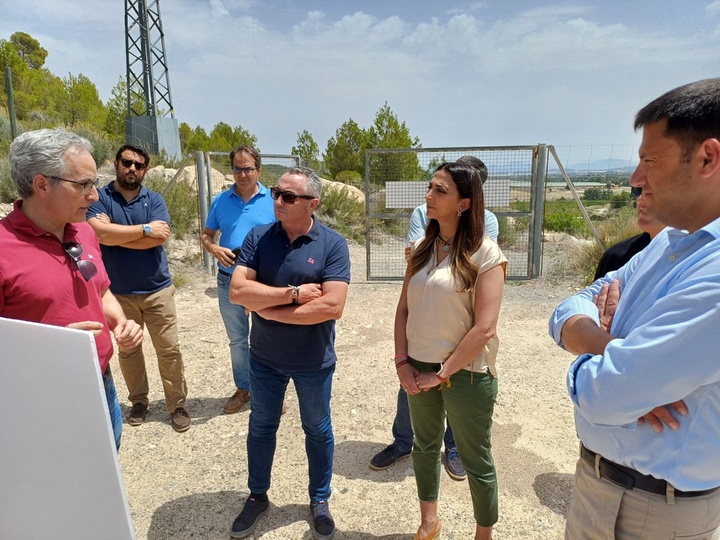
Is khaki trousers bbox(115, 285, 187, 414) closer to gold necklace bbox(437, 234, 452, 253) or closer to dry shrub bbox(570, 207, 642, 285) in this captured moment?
gold necklace bbox(437, 234, 452, 253)

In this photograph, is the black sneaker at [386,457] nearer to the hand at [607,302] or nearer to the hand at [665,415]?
the hand at [607,302]

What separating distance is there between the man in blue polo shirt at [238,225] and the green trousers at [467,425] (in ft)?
6.78

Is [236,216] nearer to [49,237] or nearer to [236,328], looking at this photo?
[236,328]

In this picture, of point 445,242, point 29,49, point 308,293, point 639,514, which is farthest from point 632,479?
point 29,49

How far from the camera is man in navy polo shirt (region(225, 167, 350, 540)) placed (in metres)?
2.52

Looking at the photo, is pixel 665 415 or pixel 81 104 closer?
pixel 665 415

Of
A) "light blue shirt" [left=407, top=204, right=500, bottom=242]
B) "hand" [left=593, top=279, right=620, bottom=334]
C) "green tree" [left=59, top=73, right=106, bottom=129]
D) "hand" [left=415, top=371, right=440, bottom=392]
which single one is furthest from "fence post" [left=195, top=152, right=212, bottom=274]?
"green tree" [left=59, top=73, right=106, bottom=129]

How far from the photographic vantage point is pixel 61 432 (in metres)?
1.37

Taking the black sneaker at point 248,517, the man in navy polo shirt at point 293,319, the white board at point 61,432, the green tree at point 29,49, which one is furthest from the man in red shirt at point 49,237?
the green tree at point 29,49

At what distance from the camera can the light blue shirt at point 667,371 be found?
3.50ft

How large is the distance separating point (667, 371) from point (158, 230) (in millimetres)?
3391

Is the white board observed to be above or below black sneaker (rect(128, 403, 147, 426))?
above

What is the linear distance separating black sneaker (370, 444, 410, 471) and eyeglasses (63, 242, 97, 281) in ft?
7.36

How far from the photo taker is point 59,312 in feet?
6.48
